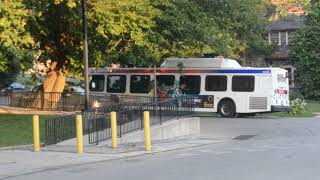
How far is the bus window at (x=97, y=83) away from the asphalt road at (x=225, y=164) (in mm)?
18532

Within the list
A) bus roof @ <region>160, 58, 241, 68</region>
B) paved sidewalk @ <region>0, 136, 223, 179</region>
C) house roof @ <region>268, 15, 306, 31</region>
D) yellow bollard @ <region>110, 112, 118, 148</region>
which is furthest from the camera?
house roof @ <region>268, 15, 306, 31</region>

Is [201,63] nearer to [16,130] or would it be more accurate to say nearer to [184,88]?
[184,88]

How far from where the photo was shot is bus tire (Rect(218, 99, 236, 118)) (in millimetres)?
34406

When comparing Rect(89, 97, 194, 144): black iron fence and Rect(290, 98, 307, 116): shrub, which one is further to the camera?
Rect(290, 98, 307, 116): shrub

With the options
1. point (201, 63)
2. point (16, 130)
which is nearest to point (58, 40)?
point (16, 130)

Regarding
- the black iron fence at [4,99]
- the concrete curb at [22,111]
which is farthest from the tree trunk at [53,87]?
the black iron fence at [4,99]

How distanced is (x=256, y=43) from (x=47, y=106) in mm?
26250

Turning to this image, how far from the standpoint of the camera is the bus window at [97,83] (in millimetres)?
39656

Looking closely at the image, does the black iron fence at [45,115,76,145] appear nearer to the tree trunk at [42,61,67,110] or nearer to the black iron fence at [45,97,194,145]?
the black iron fence at [45,97,194,145]

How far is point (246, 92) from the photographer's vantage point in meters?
34.1

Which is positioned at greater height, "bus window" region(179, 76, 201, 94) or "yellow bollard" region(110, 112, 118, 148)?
"bus window" region(179, 76, 201, 94)

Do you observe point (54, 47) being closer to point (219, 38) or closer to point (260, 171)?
point (219, 38)

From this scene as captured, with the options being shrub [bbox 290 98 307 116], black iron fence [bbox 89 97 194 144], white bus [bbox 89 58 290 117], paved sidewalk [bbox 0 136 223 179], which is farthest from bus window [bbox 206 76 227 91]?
paved sidewalk [bbox 0 136 223 179]

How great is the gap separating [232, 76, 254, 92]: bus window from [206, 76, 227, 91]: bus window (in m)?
0.54
